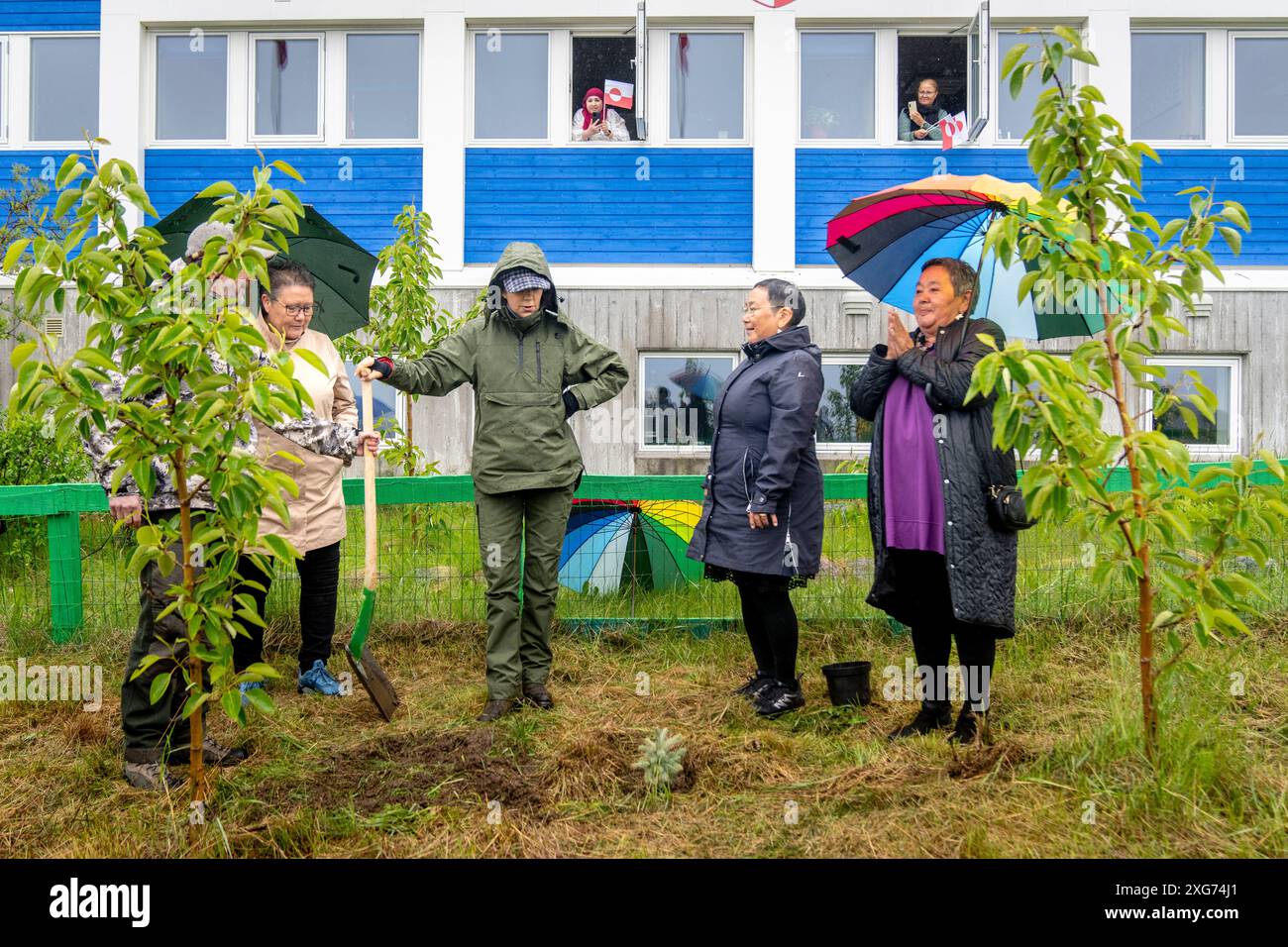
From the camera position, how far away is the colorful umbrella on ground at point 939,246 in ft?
13.8

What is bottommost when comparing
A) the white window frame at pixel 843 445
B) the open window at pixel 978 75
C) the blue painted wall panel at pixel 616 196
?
the white window frame at pixel 843 445

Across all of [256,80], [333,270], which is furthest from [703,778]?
[256,80]

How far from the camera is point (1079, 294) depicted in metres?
3.61

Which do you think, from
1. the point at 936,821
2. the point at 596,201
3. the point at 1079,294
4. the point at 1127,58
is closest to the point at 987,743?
the point at 936,821

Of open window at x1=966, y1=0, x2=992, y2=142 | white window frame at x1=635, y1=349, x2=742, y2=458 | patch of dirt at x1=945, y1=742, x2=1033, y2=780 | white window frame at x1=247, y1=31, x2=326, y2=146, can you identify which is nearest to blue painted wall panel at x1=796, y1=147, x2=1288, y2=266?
open window at x1=966, y1=0, x2=992, y2=142

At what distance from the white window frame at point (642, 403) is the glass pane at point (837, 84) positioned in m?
2.62

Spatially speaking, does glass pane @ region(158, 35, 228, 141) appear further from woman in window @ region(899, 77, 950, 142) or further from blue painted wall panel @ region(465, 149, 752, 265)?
woman in window @ region(899, 77, 950, 142)

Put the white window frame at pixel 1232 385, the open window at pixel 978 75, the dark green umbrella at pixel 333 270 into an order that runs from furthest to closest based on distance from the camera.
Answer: the white window frame at pixel 1232 385
the open window at pixel 978 75
the dark green umbrella at pixel 333 270

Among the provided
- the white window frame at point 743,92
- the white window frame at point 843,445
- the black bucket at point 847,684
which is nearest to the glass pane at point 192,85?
the white window frame at point 743,92

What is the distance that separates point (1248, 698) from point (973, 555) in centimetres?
151

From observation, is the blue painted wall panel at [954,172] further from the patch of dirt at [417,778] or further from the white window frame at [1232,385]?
the patch of dirt at [417,778]

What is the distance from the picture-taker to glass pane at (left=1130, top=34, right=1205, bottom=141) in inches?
455

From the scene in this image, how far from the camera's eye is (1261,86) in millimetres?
11547

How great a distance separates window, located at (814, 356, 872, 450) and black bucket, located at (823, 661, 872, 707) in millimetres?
7059
